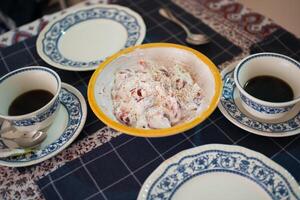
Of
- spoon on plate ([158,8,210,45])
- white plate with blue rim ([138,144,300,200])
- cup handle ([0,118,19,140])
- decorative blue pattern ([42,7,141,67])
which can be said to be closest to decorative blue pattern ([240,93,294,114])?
white plate with blue rim ([138,144,300,200])

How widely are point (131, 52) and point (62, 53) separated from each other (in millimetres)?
249

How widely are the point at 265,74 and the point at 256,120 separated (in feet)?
0.40

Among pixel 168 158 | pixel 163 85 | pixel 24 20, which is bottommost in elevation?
pixel 24 20

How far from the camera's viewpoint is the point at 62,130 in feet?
2.45

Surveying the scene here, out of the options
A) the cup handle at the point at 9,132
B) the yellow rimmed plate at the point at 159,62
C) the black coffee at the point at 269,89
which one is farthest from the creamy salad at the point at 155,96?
the cup handle at the point at 9,132

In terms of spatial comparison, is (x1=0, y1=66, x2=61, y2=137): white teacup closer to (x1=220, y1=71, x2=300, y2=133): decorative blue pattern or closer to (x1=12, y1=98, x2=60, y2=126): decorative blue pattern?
(x1=12, y1=98, x2=60, y2=126): decorative blue pattern

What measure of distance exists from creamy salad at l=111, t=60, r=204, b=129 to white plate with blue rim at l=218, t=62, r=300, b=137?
8 centimetres

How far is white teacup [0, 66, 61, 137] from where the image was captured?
0.68 meters

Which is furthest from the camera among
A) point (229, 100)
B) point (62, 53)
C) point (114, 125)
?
point (62, 53)

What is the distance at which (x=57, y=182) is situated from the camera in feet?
2.23

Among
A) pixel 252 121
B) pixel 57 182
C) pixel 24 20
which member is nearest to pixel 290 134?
pixel 252 121

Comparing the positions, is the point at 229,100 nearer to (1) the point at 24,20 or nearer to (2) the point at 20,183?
(2) the point at 20,183

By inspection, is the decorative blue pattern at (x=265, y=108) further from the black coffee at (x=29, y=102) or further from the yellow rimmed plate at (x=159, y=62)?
the black coffee at (x=29, y=102)

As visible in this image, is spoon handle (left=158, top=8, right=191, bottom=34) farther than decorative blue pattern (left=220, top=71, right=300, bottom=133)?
Yes
